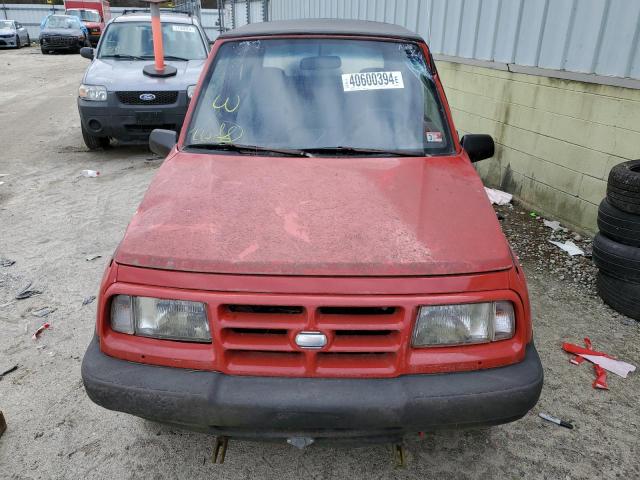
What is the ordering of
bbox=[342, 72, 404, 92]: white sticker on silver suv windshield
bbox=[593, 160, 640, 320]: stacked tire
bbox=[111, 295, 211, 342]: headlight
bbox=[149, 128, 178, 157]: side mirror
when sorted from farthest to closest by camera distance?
bbox=[593, 160, 640, 320]: stacked tire < bbox=[149, 128, 178, 157]: side mirror < bbox=[342, 72, 404, 92]: white sticker on silver suv windshield < bbox=[111, 295, 211, 342]: headlight

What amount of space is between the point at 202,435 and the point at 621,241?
306 centimetres

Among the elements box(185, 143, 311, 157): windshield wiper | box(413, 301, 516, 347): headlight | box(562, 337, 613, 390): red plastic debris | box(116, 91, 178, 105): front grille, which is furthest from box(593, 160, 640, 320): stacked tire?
box(116, 91, 178, 105): front grille

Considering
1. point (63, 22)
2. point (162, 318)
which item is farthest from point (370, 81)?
point (63, 22)

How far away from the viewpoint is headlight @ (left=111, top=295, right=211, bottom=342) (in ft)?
6.38

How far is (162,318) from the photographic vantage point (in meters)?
1.98

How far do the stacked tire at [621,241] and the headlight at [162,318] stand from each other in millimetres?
3009

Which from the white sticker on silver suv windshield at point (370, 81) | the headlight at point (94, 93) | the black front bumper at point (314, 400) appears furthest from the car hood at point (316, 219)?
the headlight at point (94, 93)

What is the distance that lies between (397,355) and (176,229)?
105 cm

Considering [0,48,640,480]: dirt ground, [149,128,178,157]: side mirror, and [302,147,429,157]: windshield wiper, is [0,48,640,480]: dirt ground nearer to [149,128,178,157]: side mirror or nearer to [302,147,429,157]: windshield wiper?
[149,128,178,157]: side mirror

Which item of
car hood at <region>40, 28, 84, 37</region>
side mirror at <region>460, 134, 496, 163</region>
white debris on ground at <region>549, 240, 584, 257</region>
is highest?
side mirror at <region>460, 134, 496, 163</region>

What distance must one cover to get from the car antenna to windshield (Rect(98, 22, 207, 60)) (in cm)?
54

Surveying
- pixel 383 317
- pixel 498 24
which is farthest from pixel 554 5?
pixel 383 317

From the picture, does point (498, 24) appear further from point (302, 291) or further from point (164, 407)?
point (164, 407)

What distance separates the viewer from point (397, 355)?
1.91m
